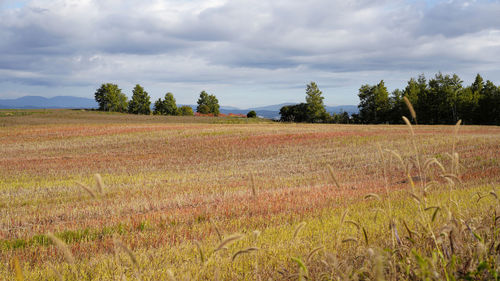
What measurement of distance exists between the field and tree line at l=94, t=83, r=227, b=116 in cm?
12248

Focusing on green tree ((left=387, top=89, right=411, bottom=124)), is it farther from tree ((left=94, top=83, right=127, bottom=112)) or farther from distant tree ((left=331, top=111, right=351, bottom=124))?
tree ((left=94, top=83, right=127, bottom=112))

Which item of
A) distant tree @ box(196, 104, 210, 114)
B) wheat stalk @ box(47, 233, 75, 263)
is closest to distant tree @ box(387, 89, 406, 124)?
distant tree @ box(196, 104, 210, 114)

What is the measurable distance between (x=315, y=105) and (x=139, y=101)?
7123 cm

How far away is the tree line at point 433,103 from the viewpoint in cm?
8406

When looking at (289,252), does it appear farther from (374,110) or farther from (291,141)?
(374,110)

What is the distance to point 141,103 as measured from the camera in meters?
150

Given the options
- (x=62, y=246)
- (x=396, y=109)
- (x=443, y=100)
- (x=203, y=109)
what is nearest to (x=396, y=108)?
(x=396, y=109)

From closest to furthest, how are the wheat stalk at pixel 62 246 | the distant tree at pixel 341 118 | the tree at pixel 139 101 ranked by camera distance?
the wheat stalk at pixel 62 246
the distant tree at pixel 341 118
the tree at pixel 139 101

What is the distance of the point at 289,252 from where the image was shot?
6020mm

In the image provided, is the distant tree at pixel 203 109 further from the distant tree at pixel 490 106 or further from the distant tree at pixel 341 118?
the distant tree at pixel 490 106

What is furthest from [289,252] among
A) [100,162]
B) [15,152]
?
[15,152]

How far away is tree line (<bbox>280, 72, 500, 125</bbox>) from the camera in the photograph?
84062 millimetres

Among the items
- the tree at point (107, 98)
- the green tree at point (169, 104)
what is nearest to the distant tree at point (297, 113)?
the green tree at point (169, 104)

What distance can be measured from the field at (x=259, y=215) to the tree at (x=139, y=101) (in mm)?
121817
